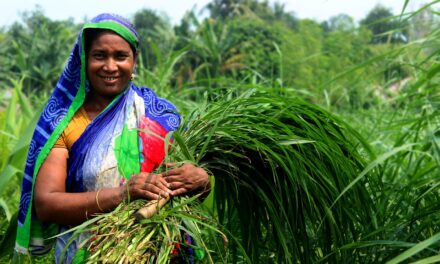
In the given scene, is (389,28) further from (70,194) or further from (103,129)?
(70,194)

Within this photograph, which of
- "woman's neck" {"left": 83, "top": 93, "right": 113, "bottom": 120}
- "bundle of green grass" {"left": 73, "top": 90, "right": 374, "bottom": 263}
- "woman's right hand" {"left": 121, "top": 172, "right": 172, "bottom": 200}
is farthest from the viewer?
"woman's neck" {"left": 83, "top": 93, "right": 113, "bottom": 120}

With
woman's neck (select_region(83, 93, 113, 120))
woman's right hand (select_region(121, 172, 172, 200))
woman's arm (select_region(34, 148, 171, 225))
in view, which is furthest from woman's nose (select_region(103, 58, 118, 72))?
woman's right hand (select_region(121, 172, 172, 200))

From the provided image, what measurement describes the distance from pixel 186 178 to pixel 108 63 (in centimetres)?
48

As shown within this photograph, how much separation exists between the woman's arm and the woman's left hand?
26 mm

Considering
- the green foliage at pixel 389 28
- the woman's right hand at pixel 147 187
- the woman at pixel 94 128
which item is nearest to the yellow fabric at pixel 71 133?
the woman at pixel 94 128

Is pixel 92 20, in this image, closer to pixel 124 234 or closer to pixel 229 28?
pixel 124 234

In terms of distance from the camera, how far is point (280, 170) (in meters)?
2.34

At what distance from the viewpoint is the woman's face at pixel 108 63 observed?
2240mm

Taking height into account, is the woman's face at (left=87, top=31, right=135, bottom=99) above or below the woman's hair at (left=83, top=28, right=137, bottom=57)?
below

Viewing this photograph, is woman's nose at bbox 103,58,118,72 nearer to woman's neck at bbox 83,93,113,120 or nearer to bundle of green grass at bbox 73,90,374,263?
woman's neck at bbox 83,93,113,120

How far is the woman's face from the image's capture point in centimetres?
224

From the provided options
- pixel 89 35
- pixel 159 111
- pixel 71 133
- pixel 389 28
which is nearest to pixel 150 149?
pixel 159 111

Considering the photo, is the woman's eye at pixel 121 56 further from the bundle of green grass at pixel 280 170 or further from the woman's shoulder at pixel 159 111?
the bundle of green grass at pixel 280 170

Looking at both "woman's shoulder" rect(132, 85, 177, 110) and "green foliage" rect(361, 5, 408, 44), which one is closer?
"green foliage" rect(361, 5, 408, 44)
